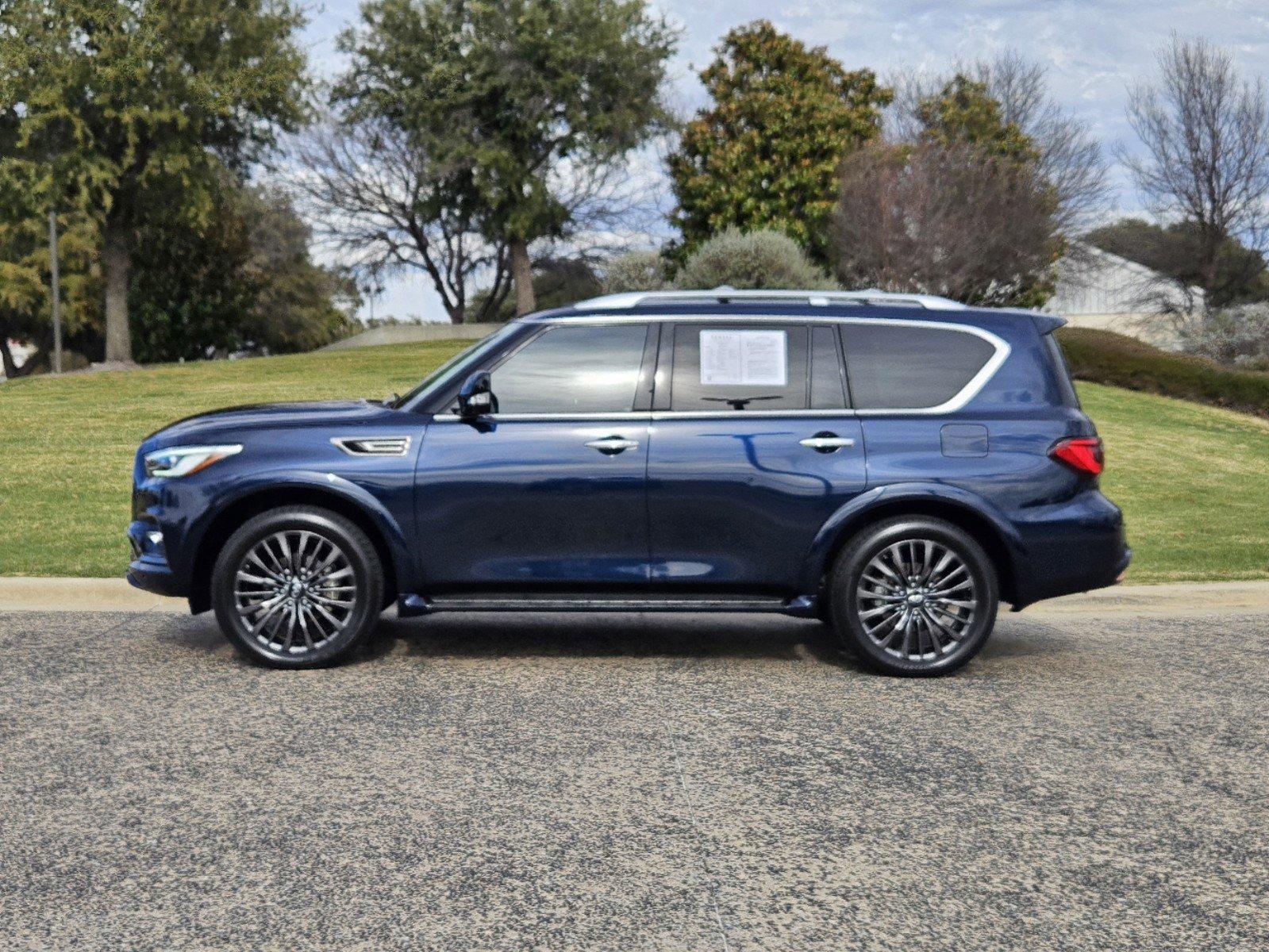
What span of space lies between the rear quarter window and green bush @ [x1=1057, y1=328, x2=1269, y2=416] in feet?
68.1

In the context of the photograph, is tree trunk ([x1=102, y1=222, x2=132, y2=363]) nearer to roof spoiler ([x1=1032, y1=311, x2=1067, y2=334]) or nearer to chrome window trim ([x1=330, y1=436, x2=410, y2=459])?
chrome window trim ([x1=330, y1=436, x2=410, y2=459])

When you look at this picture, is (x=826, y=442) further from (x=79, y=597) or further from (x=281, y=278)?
(x=281, y=278)

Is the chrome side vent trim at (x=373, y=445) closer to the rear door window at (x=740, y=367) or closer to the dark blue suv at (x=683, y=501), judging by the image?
the dark blue suv at (x=683, y=501)

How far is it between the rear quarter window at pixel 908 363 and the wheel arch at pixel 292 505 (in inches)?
96.0

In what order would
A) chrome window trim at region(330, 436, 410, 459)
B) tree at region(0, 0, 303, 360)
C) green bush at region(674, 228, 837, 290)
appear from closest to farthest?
chrome window trim at region(330, 436, 410, 459) < green bush at region(674, 228, 837, 290) < tree at region(0, 0, 303, 360)

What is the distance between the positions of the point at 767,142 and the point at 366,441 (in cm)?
3817

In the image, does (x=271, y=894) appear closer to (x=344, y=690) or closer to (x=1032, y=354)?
(x=344, y=690)

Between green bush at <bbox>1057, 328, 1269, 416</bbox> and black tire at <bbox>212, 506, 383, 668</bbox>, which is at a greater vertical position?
green bush at <bbox>1057, 328, 1269, 416</bbox>

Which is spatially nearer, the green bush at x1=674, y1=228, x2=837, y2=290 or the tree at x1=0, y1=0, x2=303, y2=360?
the green bush at x1=674, y1=228, x2=837, y2=290

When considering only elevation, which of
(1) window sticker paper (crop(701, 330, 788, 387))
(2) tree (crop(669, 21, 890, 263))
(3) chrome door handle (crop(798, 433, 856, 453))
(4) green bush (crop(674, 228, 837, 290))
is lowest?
(3) chrome door handle (crop(798, 433, 856, 453))

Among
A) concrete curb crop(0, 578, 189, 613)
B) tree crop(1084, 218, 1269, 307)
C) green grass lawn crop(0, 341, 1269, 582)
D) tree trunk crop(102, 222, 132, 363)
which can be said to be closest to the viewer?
concrete curb crop(0, 578, 189, 613)

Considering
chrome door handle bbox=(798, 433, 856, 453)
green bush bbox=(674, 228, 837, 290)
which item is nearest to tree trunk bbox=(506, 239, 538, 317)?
green bush bbox=(674, 228, 837, 290)

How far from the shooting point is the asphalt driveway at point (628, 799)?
13.3 ft

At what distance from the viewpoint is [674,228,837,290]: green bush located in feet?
101
